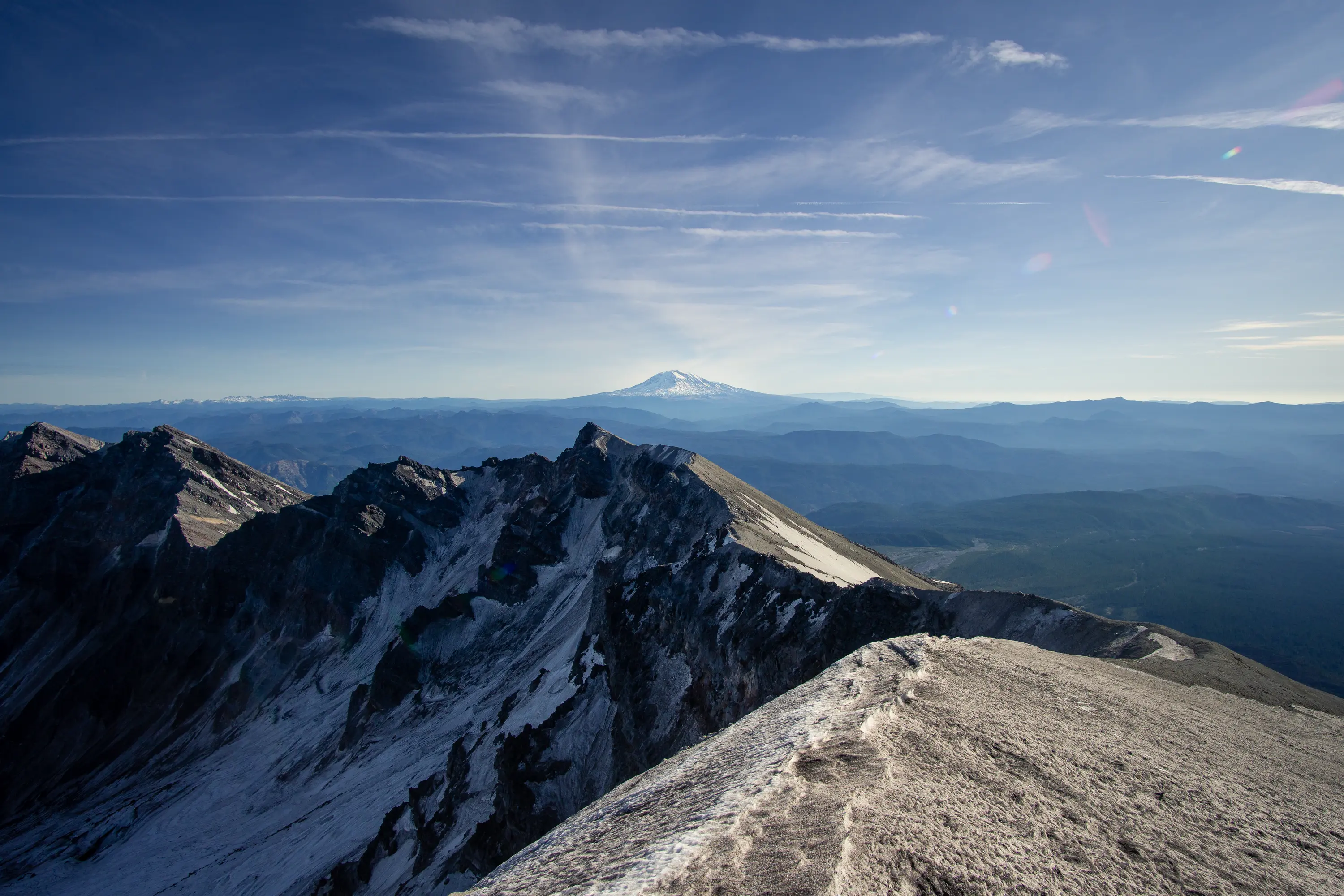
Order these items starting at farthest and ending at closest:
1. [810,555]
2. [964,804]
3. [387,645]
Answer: [387,645] < [810,555] < [964,804]

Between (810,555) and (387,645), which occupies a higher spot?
(810,555)

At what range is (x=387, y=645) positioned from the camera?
84312 mm

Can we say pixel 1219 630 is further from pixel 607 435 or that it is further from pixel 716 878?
pixel 716 878

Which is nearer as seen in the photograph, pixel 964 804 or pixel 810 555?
pixel 964 804

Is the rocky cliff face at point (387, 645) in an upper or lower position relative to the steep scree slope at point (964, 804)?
lower

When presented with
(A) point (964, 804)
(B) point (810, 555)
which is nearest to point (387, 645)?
(B) point (810, 555)

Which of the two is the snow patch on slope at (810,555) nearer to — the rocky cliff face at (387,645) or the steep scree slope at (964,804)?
the rocky cliff face at (387,645)

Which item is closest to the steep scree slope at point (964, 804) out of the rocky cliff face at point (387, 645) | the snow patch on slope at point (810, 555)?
the rocky cliff face at point (387, 645)

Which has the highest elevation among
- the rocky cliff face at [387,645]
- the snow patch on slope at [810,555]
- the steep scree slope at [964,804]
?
the steep scree slope at [964,804]

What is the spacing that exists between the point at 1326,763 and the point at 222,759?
102m

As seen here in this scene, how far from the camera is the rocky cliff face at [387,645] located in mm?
39656

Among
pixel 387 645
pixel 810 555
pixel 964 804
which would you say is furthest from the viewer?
pixel 387 645

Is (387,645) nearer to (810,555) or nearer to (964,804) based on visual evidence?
(810,555)

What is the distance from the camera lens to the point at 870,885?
7.79 metres
